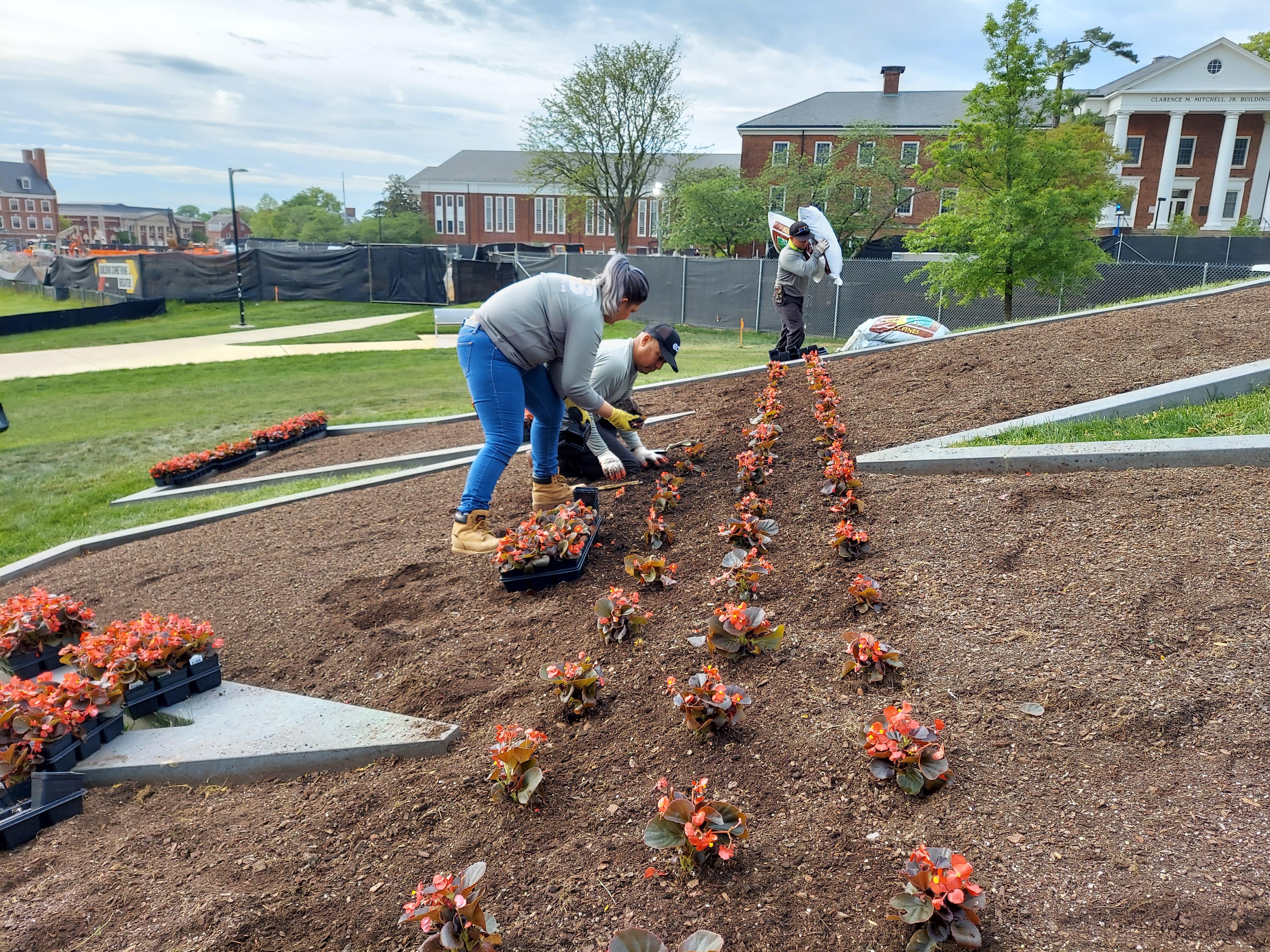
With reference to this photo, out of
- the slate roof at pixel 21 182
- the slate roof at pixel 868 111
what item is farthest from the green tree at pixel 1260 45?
the slate roof at pixel 21 182

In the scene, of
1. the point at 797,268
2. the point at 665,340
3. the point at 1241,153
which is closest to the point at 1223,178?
the point at 1241,153

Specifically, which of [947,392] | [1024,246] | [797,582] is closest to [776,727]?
[797,582]

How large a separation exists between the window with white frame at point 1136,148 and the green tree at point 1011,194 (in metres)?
38.8

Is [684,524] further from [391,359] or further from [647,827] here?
[391,359]

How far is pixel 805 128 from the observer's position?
1801 inches

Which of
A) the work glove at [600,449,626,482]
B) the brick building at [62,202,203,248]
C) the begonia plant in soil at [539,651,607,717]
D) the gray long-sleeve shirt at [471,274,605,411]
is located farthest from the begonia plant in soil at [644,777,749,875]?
the brick building at [62,202,203,248]

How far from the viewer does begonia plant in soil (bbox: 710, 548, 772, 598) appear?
3.08 meters

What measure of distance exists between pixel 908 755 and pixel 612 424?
2810mm

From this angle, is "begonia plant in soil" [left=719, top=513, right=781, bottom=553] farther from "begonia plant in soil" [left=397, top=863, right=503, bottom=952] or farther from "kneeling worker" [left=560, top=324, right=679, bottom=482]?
"begonia plant in soil" [left=397, top=863, right=503, bottom=952]

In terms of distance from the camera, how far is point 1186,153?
4591 centimetres

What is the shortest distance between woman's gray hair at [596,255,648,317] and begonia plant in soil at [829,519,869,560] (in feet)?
4.75

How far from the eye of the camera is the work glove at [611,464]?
4.51m

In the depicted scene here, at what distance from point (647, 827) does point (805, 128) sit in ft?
162

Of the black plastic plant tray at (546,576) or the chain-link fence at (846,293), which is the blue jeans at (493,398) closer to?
the black plastic plant tray at (546,576)
